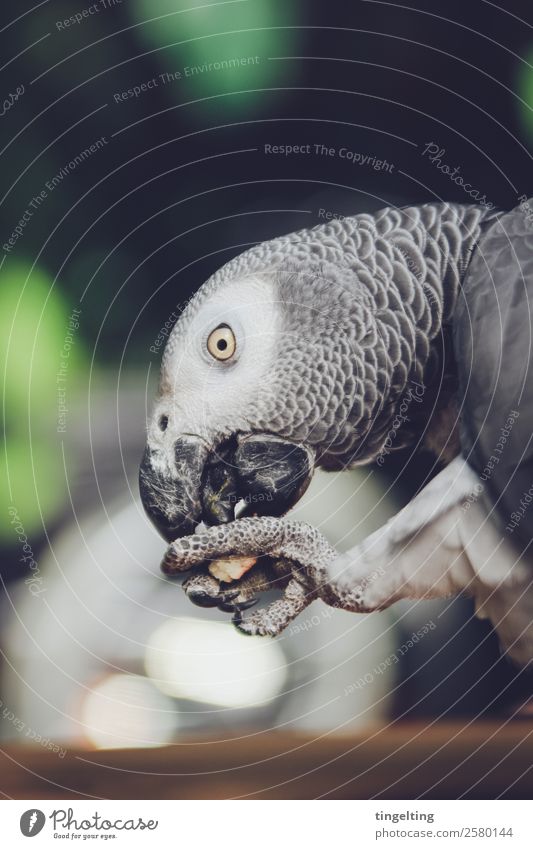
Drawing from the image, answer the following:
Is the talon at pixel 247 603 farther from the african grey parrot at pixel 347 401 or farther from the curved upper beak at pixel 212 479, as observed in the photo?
the curved upper beak at pixel 212 479

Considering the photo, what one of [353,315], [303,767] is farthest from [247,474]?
[303,767]

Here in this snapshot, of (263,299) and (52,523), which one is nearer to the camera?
(263,299)

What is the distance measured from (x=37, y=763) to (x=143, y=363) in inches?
23.7

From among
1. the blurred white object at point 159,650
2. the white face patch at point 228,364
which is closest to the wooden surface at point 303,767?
the blurred white object at point 159,650

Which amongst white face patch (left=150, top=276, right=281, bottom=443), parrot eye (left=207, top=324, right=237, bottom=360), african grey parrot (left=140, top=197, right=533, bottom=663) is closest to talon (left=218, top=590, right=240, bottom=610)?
african grey parrot (left=140, top=197, right=533, bottom=663)

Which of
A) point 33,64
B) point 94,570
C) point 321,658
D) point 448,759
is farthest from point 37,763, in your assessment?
point 33,64

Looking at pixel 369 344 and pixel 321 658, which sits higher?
pixel 369 344

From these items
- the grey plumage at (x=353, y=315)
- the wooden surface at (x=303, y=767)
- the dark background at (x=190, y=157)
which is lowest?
the wooden surface at (x=303, y=767)

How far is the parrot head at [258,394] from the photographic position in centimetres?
98

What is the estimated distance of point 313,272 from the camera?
0.99 metres

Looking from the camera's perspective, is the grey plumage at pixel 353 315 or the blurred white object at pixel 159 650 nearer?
the grey plumage at pixel 353 315

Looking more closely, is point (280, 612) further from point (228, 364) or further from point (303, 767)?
point (228, 364)

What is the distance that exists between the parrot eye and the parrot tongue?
11 centimetres
